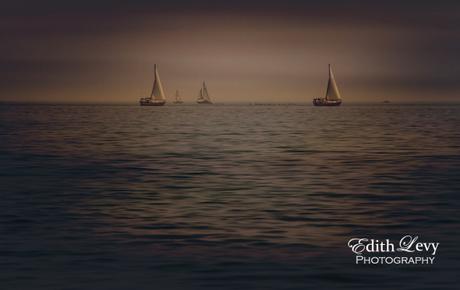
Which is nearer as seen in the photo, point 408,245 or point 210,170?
point 408,245

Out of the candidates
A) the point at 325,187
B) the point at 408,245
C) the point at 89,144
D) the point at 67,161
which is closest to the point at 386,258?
the point at 408,245

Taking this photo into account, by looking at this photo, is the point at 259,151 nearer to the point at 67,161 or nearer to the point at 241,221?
the point at 67,161

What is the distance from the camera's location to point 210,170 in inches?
1468

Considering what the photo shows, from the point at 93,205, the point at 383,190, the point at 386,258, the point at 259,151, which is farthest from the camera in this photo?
the point at 259,151

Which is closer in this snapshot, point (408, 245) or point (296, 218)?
point (408, 245)

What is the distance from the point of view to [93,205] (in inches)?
977

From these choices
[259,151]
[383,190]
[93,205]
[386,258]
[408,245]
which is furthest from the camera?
[259,151]

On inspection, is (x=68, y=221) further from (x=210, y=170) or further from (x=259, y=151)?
(x=259, y=151)

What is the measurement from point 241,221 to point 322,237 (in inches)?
118

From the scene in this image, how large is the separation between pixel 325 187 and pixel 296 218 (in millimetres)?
8277

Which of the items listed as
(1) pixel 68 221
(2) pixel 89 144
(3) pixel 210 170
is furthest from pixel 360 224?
(2) pixel 89 144

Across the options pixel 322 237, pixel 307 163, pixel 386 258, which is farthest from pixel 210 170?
pixel 386 258

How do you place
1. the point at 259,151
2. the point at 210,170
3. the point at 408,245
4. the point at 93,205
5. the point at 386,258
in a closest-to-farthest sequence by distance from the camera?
the point at 386,258
the point at 408,245
the point at 93,205
the point at 210,170
the point at 259,151

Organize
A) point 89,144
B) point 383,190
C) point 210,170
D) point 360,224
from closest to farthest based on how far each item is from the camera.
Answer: point 360,224, point 383,190, point 210,170, point 89,144
